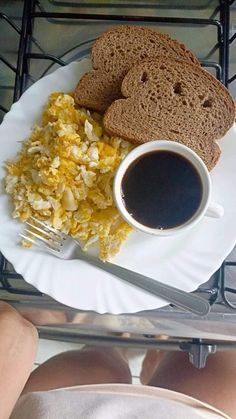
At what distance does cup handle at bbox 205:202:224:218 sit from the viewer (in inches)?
23.7

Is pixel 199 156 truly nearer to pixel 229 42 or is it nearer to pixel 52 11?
pixel 229 42

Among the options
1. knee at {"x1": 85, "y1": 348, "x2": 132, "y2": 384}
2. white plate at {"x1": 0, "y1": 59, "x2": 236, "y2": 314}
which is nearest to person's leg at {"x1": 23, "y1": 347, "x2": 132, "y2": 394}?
knee at {"x1": 85, "y1": 348, "x2": 132, "y2": 384}

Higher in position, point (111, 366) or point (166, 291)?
point (166, 291)

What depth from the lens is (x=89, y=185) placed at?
2.00ft

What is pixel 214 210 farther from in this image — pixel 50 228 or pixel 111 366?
pixel 111 366

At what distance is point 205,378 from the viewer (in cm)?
76

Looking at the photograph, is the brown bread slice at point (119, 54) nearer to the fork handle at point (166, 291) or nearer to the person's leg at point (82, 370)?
the fork handle at point (166, 291)

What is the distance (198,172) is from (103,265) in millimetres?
119

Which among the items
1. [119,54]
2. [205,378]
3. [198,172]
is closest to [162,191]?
[198,172]

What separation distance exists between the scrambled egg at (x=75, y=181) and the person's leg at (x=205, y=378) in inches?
8.8

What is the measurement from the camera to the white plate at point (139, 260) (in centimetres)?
61

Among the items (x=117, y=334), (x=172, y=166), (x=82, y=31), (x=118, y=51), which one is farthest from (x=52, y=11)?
(x=117, y=334)

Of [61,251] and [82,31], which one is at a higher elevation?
[82,31]

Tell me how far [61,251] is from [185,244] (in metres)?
0.11
